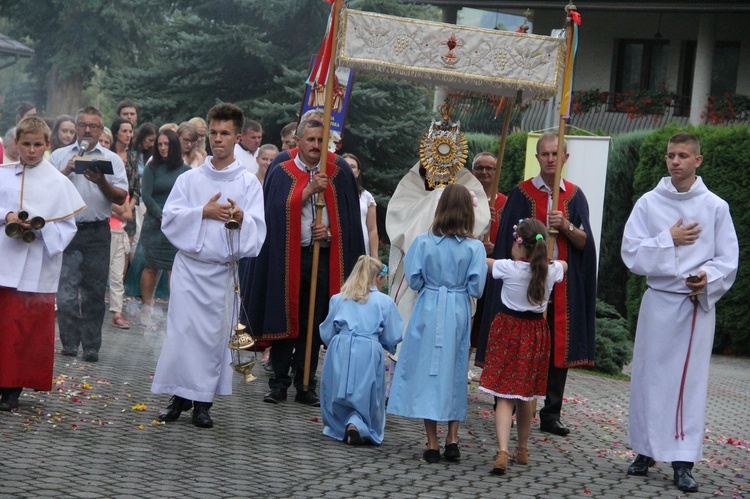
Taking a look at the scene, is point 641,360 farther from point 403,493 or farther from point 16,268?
point 16,268

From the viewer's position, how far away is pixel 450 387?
7594 mm

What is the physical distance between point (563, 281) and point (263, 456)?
9.63 feet

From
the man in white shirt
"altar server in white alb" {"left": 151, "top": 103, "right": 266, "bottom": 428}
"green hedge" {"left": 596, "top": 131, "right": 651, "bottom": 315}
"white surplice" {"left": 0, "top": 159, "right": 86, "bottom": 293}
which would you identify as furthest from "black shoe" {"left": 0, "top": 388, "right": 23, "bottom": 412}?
"green hedge" {"left": 596, "top": 131, "right": 651, "bottom": 315}

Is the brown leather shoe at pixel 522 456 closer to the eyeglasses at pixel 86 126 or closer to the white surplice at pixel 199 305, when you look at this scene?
the white surplice at pixel 199 305

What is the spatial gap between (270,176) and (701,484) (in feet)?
13.0

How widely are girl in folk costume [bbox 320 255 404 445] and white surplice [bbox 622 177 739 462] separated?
63.6 inches

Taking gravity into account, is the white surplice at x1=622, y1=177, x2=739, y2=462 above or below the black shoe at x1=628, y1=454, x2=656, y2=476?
above

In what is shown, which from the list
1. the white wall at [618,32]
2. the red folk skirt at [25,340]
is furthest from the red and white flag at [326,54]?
the white wall at [618,32]

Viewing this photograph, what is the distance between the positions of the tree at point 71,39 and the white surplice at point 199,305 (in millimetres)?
24641

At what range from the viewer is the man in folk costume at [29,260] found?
324 inches

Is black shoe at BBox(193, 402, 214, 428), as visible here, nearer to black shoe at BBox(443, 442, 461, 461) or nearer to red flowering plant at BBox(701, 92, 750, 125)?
black shoe at BBox(443, 442, 461, 461)

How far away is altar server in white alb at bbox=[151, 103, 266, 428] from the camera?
26.5ft

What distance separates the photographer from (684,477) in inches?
292

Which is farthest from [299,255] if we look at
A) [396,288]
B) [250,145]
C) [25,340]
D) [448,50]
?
[250,145]
